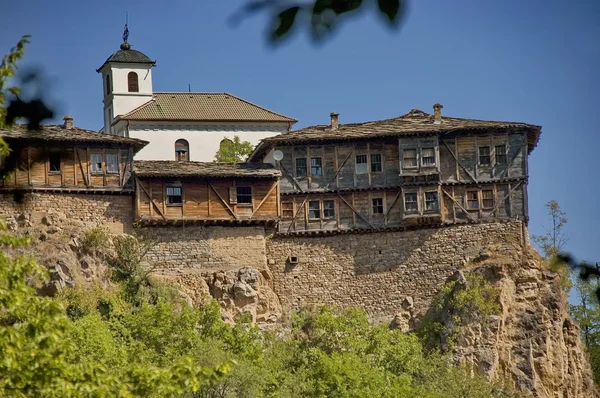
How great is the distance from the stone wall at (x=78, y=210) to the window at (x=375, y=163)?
31.7 ft

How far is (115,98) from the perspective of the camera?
216 ft

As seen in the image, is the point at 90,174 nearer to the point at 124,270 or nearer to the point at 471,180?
the point at 124,270

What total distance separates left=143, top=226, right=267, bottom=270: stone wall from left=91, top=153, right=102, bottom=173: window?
9.80 ft

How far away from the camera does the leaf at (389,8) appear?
7406mm

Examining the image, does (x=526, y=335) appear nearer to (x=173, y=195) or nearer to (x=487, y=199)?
(x=487, y=199)

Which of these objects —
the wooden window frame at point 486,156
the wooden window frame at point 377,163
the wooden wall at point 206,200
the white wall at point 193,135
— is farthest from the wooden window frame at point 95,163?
the wooden window frame at point 486,156

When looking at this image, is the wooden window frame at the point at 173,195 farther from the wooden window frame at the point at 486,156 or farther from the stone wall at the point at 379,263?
the wooden window frame at the point at 486,156

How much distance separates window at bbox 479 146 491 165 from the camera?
5128cm

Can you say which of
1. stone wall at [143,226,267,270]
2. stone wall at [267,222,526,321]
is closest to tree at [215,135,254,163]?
stone wall at [267,222,526,321]

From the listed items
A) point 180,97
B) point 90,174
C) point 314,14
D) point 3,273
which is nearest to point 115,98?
point 180,97

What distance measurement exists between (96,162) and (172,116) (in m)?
14.1

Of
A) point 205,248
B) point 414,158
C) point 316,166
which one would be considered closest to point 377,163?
point 414,158

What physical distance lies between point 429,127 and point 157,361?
15.1m

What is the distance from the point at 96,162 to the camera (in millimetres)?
49406
